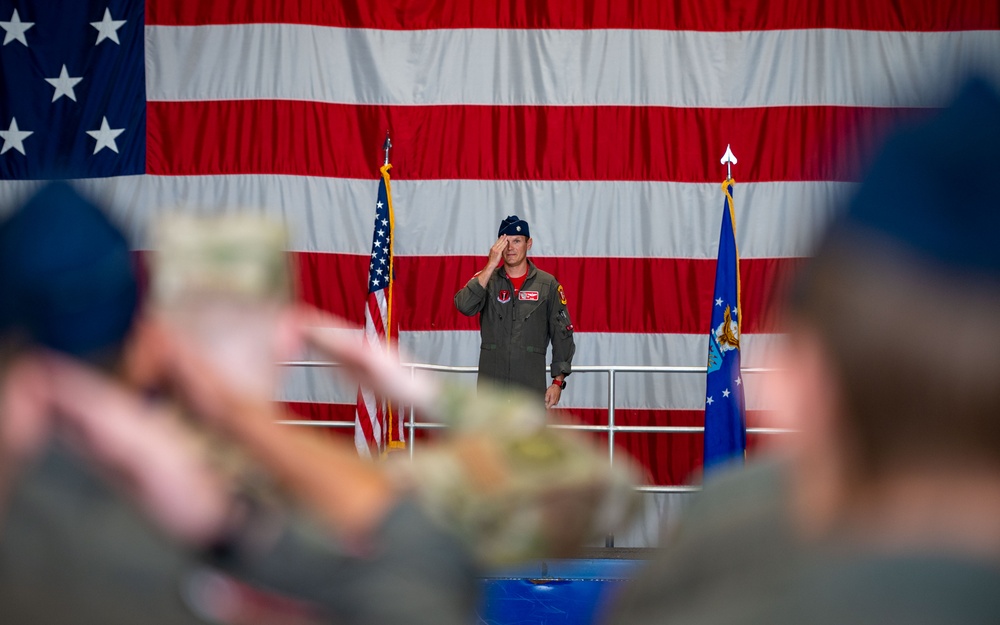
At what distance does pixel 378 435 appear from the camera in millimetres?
4523

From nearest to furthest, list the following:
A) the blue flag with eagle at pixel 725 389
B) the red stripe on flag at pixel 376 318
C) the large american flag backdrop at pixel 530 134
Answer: the blue flag with eagle at pixel 725 389, the red stripe on flag at pixel 376 318, the large american flag backdrop at pixel 530 134

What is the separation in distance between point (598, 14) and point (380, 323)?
1986mm

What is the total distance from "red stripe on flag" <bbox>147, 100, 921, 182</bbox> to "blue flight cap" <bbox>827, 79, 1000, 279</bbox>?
16.6 ft

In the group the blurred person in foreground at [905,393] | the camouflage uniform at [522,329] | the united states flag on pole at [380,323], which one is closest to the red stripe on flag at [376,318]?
the united states flag on pole at [380,323]

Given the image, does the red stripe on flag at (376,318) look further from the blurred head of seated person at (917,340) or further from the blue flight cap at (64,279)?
the blurred head of seated person at (917,340)

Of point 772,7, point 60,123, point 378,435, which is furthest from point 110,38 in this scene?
point 772,7

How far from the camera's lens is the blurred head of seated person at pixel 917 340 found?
362 mm

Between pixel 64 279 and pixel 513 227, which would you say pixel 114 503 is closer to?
pixel 64 279

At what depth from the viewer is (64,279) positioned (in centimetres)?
46

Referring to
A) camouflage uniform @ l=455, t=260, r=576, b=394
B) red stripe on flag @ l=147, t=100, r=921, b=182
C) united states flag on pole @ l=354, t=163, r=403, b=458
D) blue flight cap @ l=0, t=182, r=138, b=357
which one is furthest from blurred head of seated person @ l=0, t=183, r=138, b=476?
red stripe on flag @ l=147, t=100, r=921, b=182

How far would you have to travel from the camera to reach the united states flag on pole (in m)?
4.50

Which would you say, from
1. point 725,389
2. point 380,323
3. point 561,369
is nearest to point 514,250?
point 561,369

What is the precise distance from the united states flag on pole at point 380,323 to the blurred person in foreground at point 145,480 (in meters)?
3.87

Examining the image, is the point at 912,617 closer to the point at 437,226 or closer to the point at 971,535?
the point at 971,535
